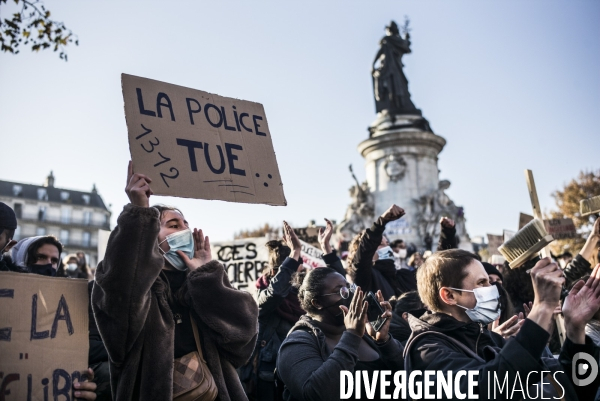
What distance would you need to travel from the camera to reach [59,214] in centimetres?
Answer: 6906

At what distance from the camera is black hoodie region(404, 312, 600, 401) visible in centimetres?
255

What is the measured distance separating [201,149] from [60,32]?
4.63 metres

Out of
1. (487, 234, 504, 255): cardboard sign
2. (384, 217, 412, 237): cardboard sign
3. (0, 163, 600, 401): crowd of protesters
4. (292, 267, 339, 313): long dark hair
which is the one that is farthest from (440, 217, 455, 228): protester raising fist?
(384, 217, 412, 237): cardboard sign

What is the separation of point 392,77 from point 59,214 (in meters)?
53.7

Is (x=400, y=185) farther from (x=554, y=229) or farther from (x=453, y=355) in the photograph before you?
(x=453, y=355)

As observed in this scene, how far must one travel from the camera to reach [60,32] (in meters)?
7.29

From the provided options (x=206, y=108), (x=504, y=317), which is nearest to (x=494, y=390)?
(x=504, y=317)

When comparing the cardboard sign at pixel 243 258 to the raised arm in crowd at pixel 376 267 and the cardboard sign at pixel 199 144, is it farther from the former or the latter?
the cardboard sign at pixel 199 144

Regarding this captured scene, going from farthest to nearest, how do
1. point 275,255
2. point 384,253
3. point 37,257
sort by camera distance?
point 384,253 → point 275,255 → point 37,257

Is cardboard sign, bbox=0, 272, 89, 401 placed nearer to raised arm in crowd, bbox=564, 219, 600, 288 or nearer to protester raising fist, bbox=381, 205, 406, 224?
protester raising fist, bbox=381, 205, 406, 224

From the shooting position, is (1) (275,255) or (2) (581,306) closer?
(2) (581,306)

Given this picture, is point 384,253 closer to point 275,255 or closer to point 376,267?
point 376,267

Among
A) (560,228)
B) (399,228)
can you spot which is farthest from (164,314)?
(399,228)

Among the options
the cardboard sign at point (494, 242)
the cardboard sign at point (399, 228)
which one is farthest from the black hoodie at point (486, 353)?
the cardboard sign at point (399, 228)
